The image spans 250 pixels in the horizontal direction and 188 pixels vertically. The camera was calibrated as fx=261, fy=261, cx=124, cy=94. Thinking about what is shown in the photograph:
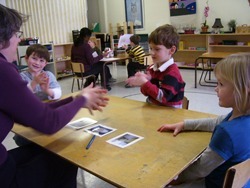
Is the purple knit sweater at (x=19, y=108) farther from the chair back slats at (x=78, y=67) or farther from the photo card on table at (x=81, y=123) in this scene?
the chair back slats at (x=78, y=67)

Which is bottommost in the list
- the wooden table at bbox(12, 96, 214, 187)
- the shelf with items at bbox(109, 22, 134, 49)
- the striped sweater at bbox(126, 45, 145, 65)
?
the wooden table at bbox(12, 96, 214, 187)

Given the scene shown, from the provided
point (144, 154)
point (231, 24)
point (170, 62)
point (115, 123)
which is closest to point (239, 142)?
point (144, 154)

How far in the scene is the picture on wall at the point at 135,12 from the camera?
813 centimetres

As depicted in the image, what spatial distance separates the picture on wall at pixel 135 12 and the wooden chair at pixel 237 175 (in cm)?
767

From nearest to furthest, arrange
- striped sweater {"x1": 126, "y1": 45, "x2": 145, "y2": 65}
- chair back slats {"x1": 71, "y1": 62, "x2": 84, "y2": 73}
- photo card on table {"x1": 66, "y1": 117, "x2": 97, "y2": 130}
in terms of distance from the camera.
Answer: photo card on table {"x1": 66, "y1": 117, "x2": 97, "y2": 130}
chair back slats {"x1": 71, "y1": 62, "x2": 84, "y2": 73}
striped sweater {"x1": 126, "y1": 45, "x2": 145, "y2": 65}

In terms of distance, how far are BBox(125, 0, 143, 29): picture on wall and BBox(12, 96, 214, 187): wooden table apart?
6956 mm

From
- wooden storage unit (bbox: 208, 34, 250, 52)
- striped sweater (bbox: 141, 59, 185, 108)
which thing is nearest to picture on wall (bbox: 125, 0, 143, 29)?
wooden storage unit (bbox: 208, 34, 250, 52)

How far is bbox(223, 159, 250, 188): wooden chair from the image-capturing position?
92cm

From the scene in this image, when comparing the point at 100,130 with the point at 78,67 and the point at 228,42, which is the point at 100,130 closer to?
the point at 78,67

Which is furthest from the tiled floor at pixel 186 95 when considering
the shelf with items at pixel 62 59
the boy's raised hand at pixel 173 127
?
the boy's raised hand at pixel 173 127

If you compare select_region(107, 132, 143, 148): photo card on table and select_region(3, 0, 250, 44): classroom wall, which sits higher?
select_region(3, 0, 250, 44): classroom wall

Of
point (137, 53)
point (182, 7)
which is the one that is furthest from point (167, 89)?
point (182, 7)

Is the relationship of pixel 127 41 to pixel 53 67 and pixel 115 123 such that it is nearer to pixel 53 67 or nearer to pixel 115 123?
pixel 53 67

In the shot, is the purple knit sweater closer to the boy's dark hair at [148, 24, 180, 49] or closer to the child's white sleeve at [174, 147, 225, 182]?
the child's white sleeve at [174, 147, 225, 182]
